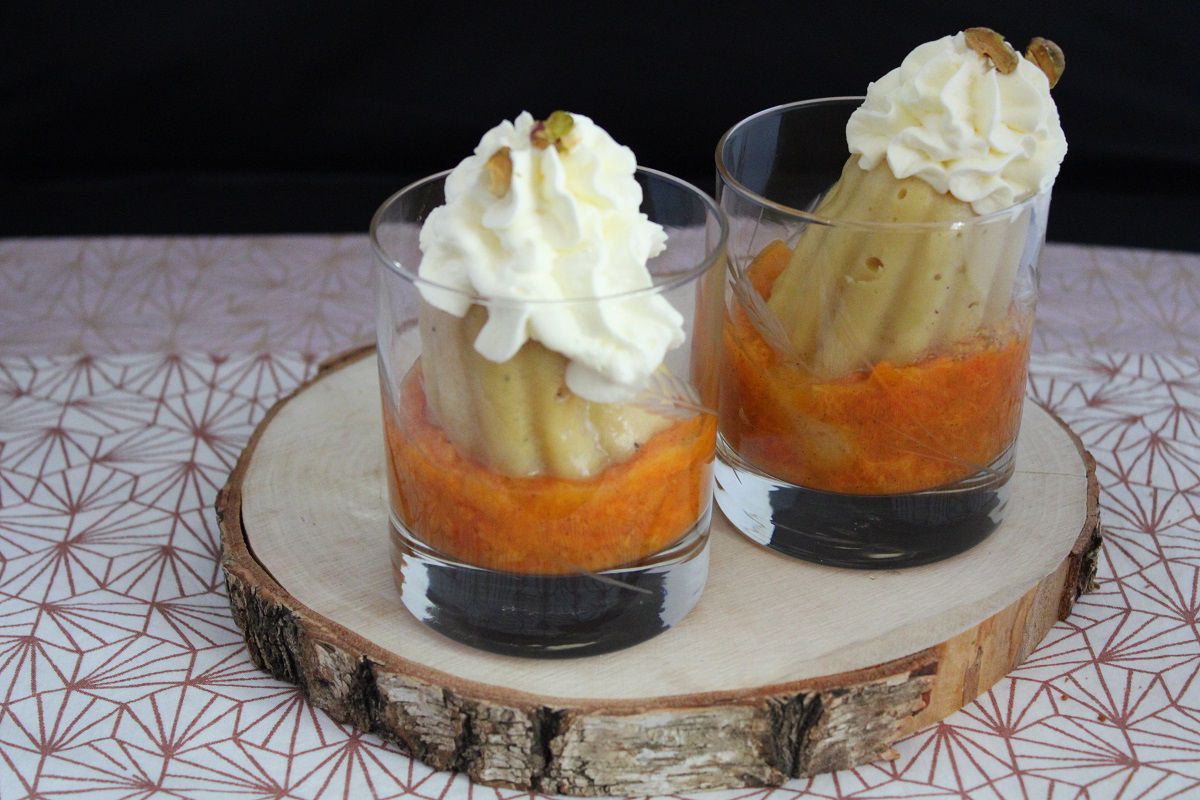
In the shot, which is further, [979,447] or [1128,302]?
[1128,302]

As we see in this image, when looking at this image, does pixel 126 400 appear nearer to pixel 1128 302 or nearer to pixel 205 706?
pixel 205 706

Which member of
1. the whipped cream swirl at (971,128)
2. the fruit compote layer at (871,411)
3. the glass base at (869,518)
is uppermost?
the whipped cream swirl at (971,128)

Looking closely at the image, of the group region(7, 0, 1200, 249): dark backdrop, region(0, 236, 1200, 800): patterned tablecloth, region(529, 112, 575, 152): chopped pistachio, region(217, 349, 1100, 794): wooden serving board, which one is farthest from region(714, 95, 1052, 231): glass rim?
region(7, 0, 1200, 249): dark backdrop

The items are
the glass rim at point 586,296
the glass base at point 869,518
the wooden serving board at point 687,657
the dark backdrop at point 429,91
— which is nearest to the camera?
the glass rim at point 586,296

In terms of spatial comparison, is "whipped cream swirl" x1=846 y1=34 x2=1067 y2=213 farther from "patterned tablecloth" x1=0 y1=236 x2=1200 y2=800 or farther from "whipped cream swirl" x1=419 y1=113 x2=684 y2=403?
"patterned tablecloth" x1=0 y1=236 x2=1200 y2=800

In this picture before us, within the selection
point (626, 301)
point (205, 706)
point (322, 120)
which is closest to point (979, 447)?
point (626, 301)

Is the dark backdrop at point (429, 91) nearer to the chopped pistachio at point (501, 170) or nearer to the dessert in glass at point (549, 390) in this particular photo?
the dessert in glass at point (549, 390)

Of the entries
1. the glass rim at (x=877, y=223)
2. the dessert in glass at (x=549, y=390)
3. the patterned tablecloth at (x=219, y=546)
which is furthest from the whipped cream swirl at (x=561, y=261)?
the patterned tablecloth at (x=219, y=546)
